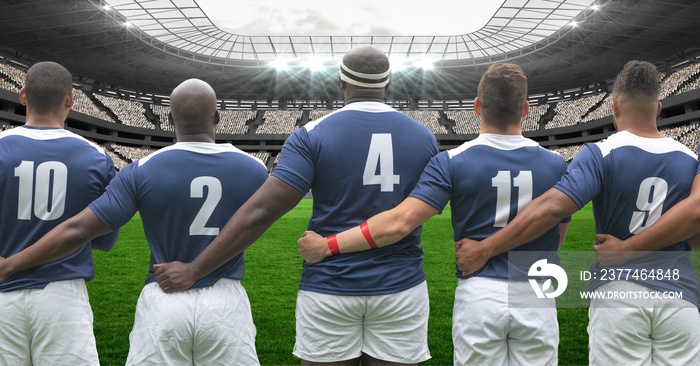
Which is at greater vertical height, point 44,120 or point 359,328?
point 44,120

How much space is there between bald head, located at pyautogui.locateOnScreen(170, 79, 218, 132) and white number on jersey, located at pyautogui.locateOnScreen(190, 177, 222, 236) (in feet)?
0.96

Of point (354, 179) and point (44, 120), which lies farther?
point (44, 120)

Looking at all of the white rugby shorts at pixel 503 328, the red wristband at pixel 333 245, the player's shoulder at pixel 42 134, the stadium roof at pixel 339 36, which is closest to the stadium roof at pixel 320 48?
the stadium roof at pixel 339 36

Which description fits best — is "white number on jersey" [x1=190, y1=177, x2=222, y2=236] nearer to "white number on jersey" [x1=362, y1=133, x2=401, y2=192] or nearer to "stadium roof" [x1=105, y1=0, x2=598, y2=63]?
"white number on jersey" [x1=362, y1=133, x2=401, y2=192]

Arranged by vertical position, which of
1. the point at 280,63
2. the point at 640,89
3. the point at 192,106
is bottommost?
the point at 192,106

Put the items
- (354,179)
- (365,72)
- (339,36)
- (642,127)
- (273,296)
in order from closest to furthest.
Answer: (354,179) → (365,72) → (642,127) → (273,296) → (339,36)

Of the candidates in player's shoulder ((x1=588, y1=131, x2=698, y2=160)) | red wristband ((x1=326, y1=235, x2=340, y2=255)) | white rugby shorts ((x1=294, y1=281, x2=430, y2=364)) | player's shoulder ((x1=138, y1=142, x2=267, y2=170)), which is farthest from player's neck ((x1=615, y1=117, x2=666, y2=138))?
player's shoulder ((x1=138, y1=142, x2=267, y2=170))

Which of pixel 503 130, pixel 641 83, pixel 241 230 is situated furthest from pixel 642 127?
pixel 241 230

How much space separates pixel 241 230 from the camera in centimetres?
249

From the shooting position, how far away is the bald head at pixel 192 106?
104 inches

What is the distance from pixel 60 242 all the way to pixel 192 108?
94 cm

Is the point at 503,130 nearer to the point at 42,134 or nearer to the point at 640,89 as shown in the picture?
the point at 640,89

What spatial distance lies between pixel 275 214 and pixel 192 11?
3832 cm

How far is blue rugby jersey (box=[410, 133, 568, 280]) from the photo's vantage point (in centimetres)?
263
